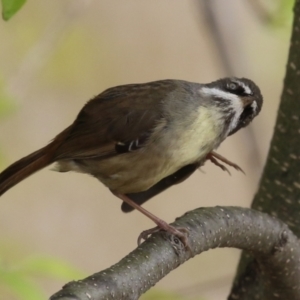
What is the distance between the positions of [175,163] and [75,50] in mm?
2419

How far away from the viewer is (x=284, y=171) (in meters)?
1.57

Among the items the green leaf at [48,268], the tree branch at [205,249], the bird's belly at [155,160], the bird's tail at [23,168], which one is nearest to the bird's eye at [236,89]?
the bird's belly at [155,160]

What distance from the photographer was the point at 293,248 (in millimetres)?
1414

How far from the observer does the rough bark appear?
1.55m

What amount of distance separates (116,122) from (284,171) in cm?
42

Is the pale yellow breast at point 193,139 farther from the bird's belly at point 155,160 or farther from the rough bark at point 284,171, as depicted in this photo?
the rough bark at point 284,171

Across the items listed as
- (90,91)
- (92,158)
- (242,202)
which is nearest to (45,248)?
(90,91)

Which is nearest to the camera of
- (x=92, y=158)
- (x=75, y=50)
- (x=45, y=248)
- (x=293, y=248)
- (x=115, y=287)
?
(x=115, y=287)

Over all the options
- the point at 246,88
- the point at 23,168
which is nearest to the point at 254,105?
the point at 246,88

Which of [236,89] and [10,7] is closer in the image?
[10,7]

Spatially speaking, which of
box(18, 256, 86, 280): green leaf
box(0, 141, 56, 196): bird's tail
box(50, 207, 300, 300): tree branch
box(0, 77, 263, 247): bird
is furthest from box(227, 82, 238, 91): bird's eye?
box(18, 256, 86, 280): green leaf

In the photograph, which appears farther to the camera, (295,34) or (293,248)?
(295,34)

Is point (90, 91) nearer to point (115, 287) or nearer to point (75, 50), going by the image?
point (75, 50)

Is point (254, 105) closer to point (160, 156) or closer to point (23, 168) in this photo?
point (160, 156)
